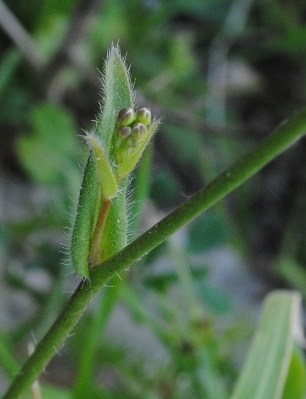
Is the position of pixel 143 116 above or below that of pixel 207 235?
below

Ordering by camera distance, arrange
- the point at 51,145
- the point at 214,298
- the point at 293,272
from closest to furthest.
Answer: the point at 214,298 → the point at 51,145 → the point at 293,272

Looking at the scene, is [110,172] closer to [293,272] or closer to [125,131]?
[125,131]

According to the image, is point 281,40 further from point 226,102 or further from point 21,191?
point 21,191

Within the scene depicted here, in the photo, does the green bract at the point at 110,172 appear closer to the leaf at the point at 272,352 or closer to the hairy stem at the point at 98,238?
the hairy stem at the point at 98,238

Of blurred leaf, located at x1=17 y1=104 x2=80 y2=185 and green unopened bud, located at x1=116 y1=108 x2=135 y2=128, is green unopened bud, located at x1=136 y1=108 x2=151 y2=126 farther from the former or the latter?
blurred leaf, located at x1=17 y1=104 x2=80 y2=185

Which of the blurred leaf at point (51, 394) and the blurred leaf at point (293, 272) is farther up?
the blurred leaf at point (293, 272)

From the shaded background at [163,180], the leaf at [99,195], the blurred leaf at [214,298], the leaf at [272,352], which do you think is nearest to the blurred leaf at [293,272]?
the shaded background at [163,180]

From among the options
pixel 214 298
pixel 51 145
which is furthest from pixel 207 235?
pixel 51 145
